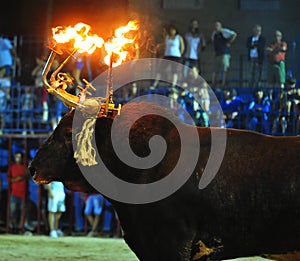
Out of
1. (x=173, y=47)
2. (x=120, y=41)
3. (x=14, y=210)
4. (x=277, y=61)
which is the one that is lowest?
(x=14, y=210)

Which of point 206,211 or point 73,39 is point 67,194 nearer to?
point 73,39

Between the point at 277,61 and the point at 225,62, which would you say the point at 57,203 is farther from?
the point at 277,61

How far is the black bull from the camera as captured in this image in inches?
195

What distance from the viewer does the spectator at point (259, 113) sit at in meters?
13.1

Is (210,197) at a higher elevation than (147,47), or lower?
lower

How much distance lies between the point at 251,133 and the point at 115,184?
Result: 1.16 meters

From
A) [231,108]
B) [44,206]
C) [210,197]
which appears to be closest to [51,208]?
[44,206]

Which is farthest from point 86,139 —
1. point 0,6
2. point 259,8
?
point 0,6

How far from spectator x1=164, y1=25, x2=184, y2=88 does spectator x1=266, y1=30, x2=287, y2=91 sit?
1925 mm

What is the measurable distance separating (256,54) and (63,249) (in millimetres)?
6800

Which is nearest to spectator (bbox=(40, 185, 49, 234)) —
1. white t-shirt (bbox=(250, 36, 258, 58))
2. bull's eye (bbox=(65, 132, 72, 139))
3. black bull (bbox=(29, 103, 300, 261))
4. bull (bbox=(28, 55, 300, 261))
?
white t-shirt (bbox=(250, 36, 258, 58))

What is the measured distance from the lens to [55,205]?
1273 cm

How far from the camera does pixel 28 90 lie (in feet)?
48.0

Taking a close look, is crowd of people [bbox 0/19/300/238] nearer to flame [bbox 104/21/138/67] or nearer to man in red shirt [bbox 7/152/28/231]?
man in red shirt [bbox 7/152/28/231]
